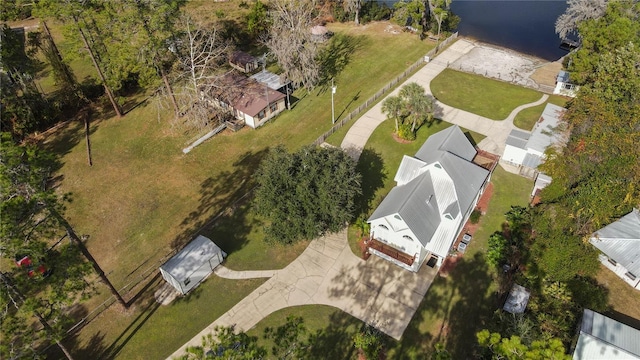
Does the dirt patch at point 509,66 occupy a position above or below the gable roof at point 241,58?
below

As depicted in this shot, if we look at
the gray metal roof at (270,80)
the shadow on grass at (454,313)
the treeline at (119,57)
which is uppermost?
the treeline at (119,57)

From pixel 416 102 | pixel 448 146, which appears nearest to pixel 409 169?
pixel 448 146

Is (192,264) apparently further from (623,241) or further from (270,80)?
(623,241)

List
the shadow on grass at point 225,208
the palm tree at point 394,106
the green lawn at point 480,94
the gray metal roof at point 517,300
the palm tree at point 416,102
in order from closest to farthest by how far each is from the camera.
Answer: the gray metal roof at point 517,300 → the shadow on grass at point 225,208 → the palm tree at point 416,102 → the palm tree at point 394,106 → the green lawn at point 480,94

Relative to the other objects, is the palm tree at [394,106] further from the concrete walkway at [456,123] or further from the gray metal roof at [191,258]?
the gray metal roof at [191,258]

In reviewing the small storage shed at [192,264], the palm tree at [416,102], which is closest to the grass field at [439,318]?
the small storage shed at [192,264]

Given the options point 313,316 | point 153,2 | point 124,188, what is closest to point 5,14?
point 153,2
